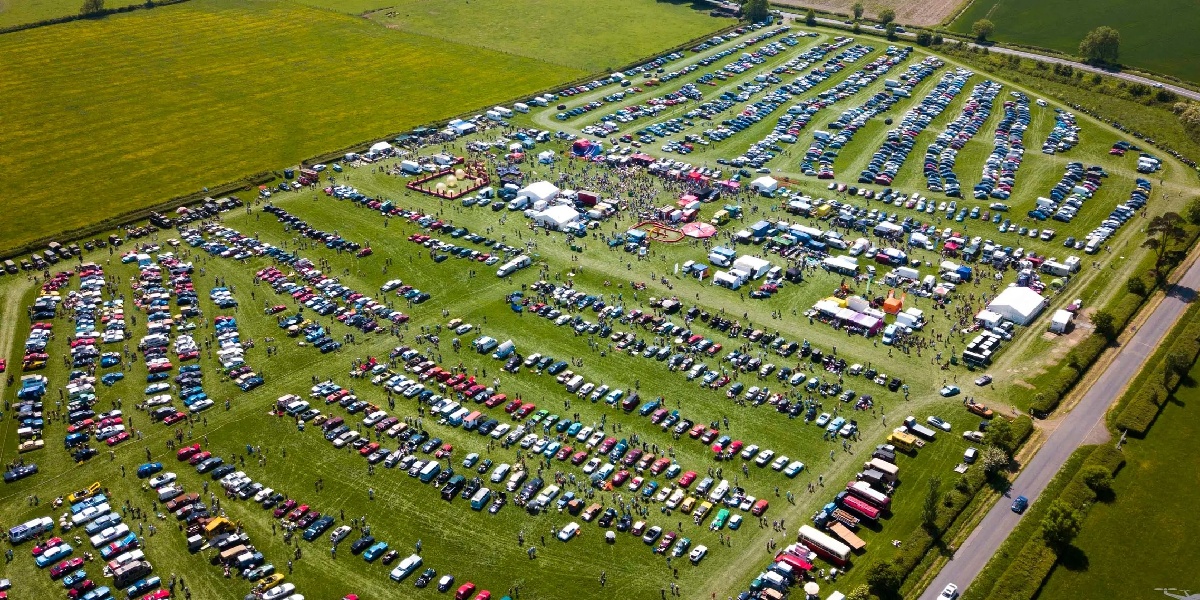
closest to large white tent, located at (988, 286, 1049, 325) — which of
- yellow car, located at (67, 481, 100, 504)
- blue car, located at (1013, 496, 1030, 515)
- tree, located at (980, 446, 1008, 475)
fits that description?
tree, located at (980, 446, 1008, 475)

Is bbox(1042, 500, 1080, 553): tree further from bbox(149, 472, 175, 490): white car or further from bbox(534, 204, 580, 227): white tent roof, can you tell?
bbox(534, 204, 580, 227): white tent roof

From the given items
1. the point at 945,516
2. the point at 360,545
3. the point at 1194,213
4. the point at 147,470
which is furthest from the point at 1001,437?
the point at 147,470

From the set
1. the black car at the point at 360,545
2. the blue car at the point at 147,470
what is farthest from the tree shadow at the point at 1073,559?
the blue car at the point at 147,470

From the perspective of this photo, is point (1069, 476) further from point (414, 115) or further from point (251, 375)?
point (414, 115)

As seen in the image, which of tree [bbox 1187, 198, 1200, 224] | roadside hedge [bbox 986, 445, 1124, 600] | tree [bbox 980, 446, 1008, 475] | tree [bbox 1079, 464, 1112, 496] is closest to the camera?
roadside hedge [bbox 986, 445, 1124, 600]

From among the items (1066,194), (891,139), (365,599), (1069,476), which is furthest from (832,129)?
(365,599)

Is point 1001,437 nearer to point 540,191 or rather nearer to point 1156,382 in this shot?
point 1156,382
